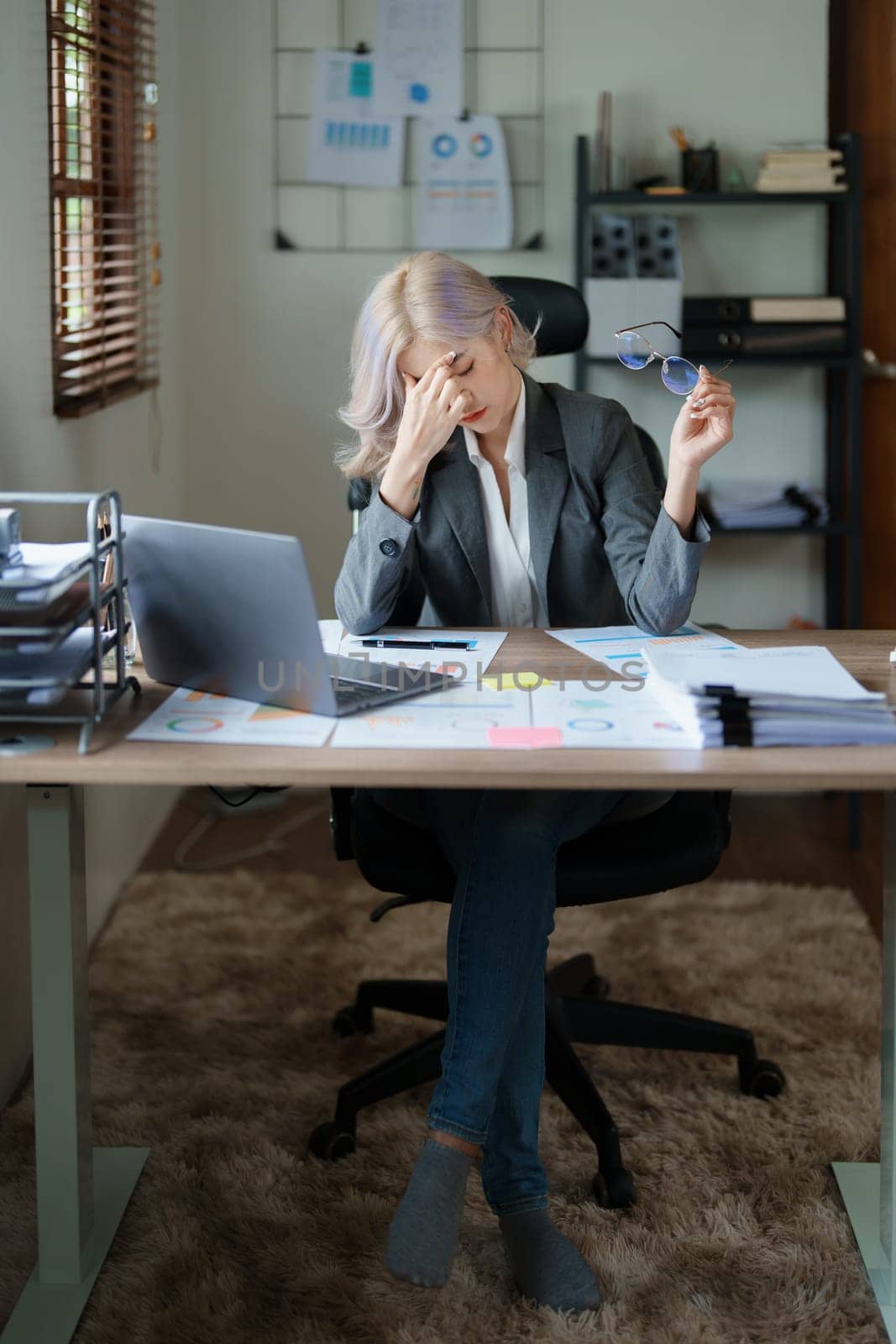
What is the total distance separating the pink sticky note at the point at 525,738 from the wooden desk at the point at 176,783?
25 mm

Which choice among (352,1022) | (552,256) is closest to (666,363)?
(352,1022)

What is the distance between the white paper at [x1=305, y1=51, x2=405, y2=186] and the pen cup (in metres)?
0.64

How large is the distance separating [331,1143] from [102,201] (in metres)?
1.70

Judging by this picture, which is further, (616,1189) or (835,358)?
(835,358)

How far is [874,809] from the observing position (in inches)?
139

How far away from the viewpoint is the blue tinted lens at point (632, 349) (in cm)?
185

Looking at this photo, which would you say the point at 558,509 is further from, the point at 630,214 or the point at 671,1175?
the point at 630,214

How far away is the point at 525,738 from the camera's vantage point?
4.77 ft

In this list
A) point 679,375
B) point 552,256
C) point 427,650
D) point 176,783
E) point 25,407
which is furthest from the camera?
point 552,256

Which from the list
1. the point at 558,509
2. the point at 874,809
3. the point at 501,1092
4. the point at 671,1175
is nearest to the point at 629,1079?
the point at 671,1175

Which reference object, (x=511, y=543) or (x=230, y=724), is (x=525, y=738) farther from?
(x=511, y=543)

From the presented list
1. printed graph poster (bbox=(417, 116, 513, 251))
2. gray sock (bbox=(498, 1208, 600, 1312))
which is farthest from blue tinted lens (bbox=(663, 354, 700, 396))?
printed graph poster (bbox=(417, 116, 513, 251))

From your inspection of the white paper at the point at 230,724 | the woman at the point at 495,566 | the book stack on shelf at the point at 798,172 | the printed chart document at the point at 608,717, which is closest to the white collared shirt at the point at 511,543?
the woman at the point at 495,566

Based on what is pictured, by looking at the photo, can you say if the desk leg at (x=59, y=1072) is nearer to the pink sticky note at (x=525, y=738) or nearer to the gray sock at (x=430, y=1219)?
the gray sock at (x=430, y=1219)
